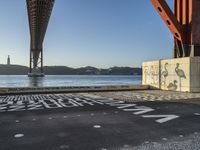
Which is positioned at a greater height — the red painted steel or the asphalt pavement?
the red painted steel

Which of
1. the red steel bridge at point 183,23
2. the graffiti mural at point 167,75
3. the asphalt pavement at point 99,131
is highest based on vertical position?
the red steel bridge at point 183,23

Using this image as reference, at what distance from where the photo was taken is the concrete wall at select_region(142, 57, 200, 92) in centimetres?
2628

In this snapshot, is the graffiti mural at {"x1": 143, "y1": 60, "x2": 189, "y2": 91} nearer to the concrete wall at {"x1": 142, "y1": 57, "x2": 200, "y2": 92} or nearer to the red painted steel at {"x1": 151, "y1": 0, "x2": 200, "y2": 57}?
the concrete wall at {"x1": 142, "y1": 57, "x2": 200, "y2": 92}

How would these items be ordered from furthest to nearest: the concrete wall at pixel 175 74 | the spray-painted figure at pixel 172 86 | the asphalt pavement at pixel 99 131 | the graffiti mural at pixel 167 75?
the spray-painted figure at pixel 172 86 < the graffiti mural at pixel 167 75 < the concrete wall at pixel 175 74 < the asphalt pavement at pixel 99 131

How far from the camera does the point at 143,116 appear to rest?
10953mm

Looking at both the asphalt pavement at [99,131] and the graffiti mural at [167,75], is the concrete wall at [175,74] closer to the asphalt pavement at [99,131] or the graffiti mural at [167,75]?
the graffiti mural at [167,75]

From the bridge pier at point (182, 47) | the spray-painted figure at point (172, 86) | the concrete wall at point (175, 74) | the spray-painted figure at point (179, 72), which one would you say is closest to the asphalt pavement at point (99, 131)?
the concrete wall at point (175, 74)

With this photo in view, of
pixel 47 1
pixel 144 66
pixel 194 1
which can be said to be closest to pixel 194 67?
pixel 194 1

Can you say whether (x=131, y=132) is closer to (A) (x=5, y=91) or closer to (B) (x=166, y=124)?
(B) (x=166, y=124)

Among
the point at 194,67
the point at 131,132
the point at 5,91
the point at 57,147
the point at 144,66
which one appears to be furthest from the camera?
the point at 144,66

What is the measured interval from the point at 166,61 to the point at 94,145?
25667 mm

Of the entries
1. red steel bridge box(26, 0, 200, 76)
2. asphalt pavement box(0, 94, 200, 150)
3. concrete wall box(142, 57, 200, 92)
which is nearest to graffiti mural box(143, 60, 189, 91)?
concrete wall box(142, 57, 200, 92)

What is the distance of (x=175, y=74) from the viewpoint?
2861 cm

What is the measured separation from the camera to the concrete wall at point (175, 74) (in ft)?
86.2
